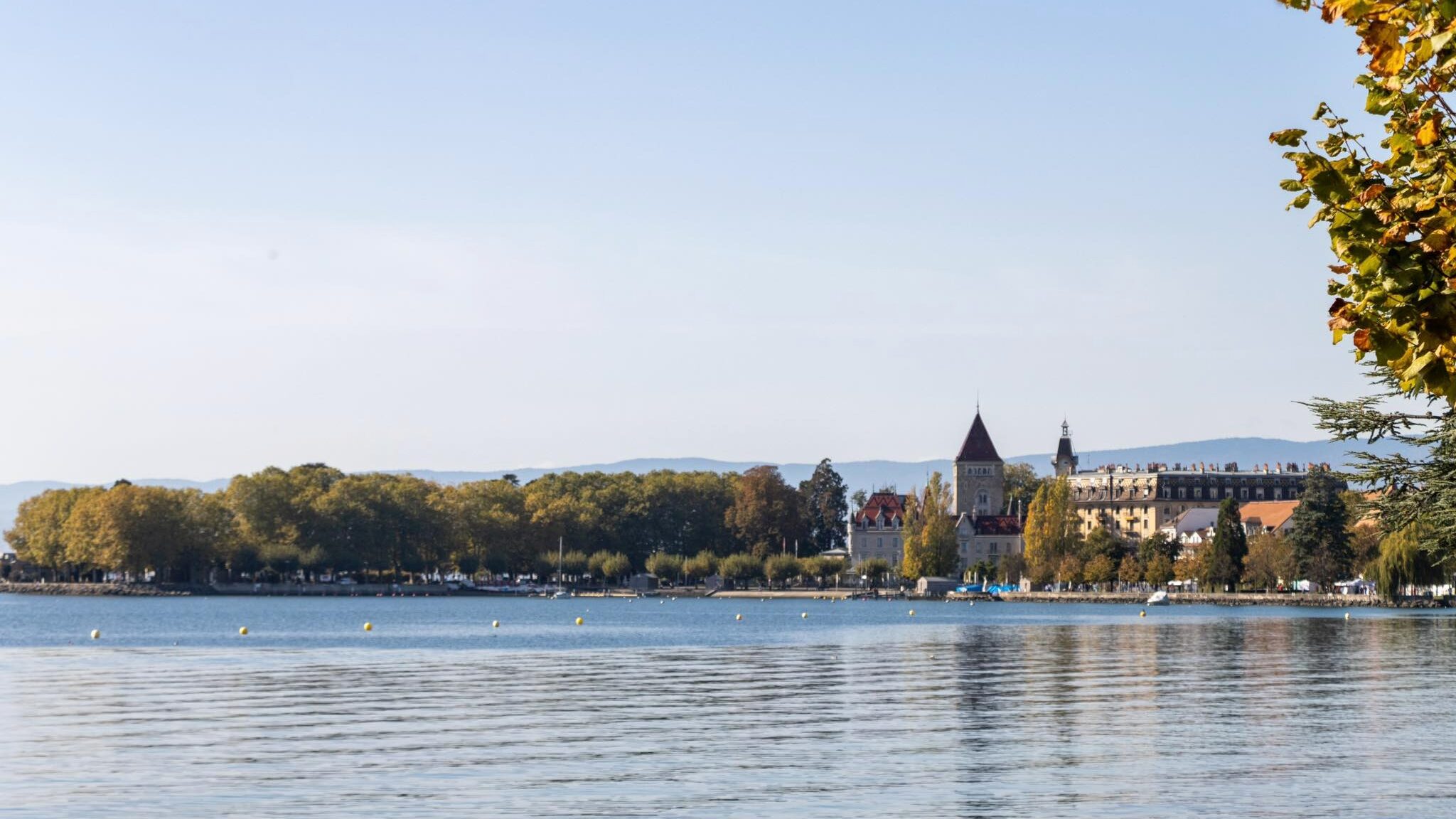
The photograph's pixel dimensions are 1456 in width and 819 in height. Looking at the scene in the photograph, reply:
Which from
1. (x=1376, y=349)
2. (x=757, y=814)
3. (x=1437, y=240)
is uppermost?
(x=1437, y=240)

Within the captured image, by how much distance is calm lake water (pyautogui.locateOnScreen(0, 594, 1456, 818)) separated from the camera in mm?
25578

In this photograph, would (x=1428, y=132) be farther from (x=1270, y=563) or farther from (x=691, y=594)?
(x=691, y=594)

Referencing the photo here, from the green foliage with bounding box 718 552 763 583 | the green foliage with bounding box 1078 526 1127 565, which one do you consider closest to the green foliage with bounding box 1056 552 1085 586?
the green foliage with bounding box 1078 526 1127 565

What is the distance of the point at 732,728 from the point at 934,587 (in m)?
150

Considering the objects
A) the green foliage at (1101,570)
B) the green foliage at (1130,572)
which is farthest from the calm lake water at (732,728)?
the green foliage at (1101,570)

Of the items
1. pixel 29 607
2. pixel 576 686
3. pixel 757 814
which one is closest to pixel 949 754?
pixel 757 814

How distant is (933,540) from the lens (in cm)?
17950

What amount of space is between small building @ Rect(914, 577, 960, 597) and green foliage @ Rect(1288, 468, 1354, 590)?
46882 millimetres

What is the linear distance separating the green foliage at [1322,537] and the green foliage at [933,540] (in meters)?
43.3

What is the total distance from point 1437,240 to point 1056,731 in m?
27.1

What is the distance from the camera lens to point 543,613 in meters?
132

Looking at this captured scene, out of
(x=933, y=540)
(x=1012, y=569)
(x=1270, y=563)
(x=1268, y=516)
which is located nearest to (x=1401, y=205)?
(x=1270, y=563)

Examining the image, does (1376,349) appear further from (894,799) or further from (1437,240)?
(894,799)

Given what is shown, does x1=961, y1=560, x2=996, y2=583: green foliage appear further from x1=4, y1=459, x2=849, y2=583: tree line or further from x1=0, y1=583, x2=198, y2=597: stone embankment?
x1=0, y1=583, x2=198, y2=597: stone embankment
